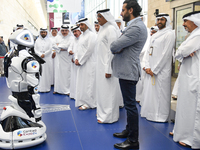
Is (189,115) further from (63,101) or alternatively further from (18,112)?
(63,101)

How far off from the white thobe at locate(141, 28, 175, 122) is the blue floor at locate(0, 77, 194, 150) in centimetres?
23

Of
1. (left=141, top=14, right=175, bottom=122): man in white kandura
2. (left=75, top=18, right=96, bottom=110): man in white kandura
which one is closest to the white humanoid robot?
(left=75, top=18, right=96, bottom=110): man in white kandura

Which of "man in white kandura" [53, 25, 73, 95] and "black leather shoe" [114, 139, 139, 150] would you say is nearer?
"black leather shoe" [114, 139, 139, 150]

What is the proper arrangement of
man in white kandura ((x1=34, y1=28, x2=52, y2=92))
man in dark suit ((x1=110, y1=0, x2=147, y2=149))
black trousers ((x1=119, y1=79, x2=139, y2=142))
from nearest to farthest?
man in dark suit ((x1=110, y1=0, x2=147, y2=149)), black trousers ((x1=119, y1=79, x2=139, y2=142)), man in white kandura ((x1=34, y1=28, x2=52, y2=92))

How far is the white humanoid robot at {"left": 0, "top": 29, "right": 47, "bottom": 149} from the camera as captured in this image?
2.69 meters

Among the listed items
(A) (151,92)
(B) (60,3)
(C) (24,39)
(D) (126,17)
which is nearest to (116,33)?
(D) (126,17)

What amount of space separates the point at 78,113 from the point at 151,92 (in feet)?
5.08

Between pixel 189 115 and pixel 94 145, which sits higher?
pixel 189 115

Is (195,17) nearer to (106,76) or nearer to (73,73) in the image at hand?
(106,76)

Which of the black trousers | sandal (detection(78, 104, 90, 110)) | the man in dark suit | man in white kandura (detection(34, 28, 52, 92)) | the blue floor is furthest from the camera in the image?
man in white kandura (detection(34, 28, 52, 92))

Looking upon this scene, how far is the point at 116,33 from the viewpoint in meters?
3.66

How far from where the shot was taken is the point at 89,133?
3.31 m

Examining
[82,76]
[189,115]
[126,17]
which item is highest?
[126,17]

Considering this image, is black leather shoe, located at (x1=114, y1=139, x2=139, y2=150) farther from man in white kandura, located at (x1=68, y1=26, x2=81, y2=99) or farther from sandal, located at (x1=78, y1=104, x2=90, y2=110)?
man in white kandura, located at (x1=68, y1=26, x2=81, y2=99)
